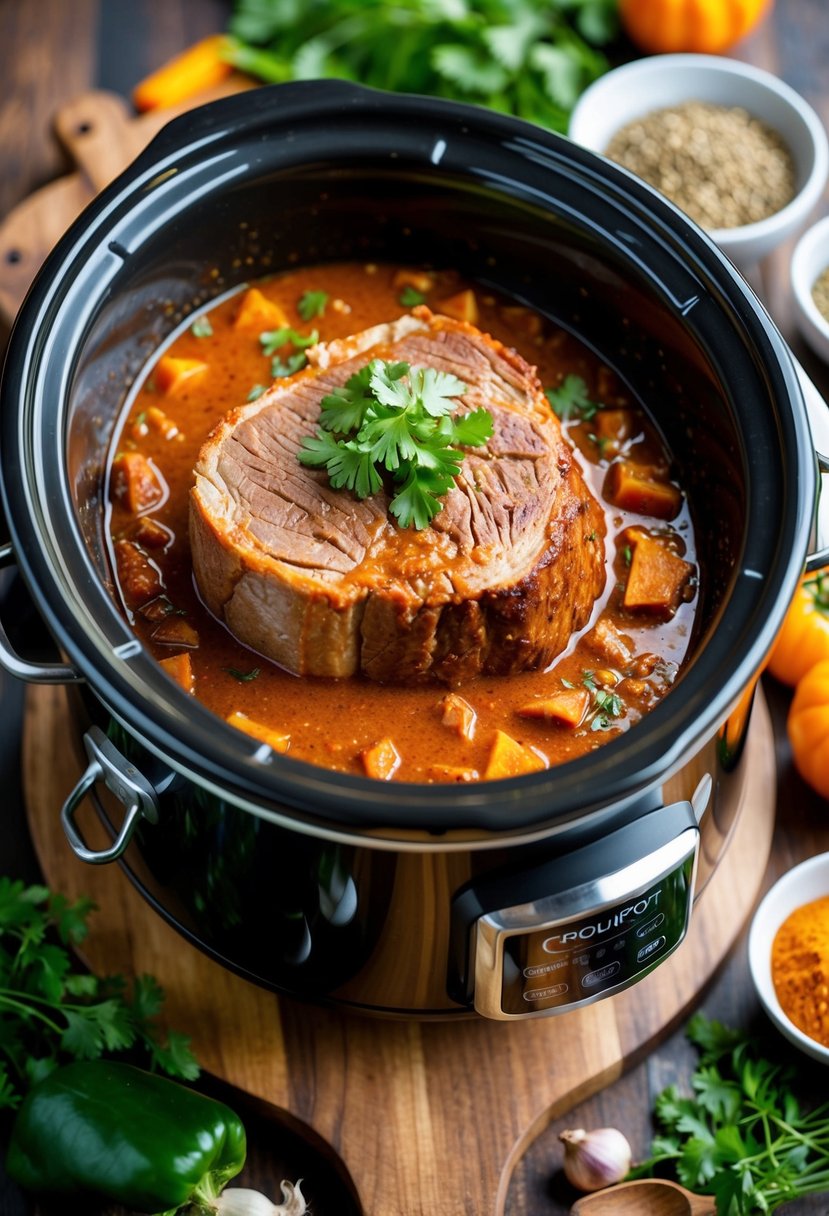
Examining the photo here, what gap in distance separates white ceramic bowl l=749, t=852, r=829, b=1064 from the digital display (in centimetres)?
49

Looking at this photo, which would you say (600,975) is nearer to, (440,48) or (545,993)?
(545,993)

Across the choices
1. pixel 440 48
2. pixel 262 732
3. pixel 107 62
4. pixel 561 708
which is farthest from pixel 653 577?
pixel 107 62

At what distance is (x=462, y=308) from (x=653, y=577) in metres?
0.86

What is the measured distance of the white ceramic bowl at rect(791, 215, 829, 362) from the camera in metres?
3.93

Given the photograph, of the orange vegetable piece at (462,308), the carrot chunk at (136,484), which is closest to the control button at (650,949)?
the carrot chunk at (136,484)

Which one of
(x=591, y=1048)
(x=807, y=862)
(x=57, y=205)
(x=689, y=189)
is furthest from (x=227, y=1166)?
(x=689, y=189)

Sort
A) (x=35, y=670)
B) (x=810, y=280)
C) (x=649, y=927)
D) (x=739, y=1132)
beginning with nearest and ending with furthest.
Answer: (x=35, y=670) < (x=649, y=927) < (x=739, y=1132) < (x=810, y=280)

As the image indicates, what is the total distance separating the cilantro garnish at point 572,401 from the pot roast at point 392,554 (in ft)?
0.83

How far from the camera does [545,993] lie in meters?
2.62

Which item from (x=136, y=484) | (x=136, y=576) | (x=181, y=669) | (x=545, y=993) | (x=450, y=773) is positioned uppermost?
(x=136, y=484)

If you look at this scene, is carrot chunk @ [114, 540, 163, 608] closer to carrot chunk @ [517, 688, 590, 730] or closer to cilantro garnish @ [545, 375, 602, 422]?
carrot chunk @ [517, 688, 590, 730]

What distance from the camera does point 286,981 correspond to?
9.32ft

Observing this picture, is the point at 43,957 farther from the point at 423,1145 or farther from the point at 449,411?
the point at 449,411

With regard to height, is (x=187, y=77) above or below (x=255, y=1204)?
above
